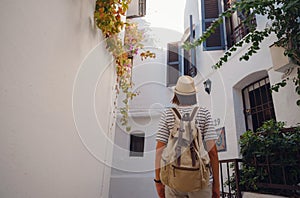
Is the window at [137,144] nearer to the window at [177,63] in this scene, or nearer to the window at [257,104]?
the window at [177,63]

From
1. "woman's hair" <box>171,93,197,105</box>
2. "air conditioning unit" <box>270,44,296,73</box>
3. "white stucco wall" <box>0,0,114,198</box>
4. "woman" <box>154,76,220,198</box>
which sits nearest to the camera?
"white stucco wall" <box>0,0,114,198</box>

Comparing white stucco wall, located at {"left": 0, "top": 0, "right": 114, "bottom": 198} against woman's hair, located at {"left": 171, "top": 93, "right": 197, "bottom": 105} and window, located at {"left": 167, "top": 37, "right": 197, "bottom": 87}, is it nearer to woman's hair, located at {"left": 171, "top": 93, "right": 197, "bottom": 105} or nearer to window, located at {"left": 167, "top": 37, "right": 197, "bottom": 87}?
woman's hair, located at {"left": 171, "top": 93, "right": 197, "bottom": 105}

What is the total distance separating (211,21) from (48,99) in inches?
193

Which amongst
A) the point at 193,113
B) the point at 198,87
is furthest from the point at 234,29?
the point at 193,113

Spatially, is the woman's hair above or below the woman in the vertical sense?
above

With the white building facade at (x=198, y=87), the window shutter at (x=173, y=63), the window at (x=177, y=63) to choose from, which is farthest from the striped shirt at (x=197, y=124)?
the window shutter at (x=173, y=63)

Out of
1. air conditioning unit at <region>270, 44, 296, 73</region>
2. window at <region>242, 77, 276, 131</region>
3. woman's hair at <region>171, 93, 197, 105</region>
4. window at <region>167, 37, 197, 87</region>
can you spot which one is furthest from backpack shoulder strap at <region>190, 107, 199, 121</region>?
window at <region>167, 37, 197, 87</region>

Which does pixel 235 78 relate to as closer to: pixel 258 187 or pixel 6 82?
pixel 258 187

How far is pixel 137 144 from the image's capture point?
6160 millimetres

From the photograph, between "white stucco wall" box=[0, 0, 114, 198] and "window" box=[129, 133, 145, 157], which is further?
"window" box=[129, 133, 145, 157]

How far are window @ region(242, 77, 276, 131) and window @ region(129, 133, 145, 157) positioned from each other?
10.7 ft

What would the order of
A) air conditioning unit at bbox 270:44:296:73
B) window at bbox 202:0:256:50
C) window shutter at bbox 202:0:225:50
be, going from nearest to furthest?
air conditioning unit at bbox 270:44:296:73
window at bbox 202:0:256:50
window shutter at bbox 202:0:225:50

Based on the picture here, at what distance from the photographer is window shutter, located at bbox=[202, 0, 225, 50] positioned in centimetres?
467

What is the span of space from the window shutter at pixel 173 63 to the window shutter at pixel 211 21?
5.98 ft
